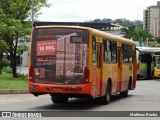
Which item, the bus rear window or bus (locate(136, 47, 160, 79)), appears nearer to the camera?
the bus rear window

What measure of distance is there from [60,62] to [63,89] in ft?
3.14

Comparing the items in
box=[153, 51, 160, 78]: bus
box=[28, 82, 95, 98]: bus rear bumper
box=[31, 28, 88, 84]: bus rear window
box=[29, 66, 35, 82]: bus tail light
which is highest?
box=[31, 28, 88, 84]: bus rear window

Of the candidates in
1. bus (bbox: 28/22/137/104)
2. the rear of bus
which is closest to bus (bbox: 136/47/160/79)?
bus (bbox: 28/22/137/104)

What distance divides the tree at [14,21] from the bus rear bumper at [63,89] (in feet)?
52.7

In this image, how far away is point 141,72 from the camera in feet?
155

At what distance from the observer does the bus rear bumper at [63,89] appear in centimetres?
1713

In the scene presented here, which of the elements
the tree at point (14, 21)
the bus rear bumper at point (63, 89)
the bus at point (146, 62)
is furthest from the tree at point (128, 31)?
the bus rear bumper at point (63, 89)

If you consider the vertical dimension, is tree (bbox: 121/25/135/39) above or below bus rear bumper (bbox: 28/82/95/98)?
above

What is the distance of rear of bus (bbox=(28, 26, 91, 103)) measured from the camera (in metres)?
17.3

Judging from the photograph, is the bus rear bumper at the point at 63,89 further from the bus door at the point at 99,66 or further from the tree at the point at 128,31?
the tree at the point at 128,31

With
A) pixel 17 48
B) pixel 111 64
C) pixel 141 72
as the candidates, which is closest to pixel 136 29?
pixel 141 72

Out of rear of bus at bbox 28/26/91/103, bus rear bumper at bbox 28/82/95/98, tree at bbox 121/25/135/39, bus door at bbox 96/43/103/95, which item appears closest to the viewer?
bus rear bumper at bbox 28/82/95/98

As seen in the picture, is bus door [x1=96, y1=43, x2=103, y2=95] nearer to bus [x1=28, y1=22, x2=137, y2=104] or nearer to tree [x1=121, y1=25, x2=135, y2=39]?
bus [x1=28, y1=22, x2=137, y2=104]

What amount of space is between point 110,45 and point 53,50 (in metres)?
3.78
